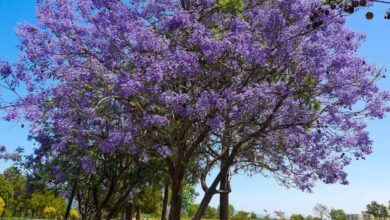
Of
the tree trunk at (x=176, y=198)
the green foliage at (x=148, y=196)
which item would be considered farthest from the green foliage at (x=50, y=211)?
the tree trunk at (x=176, y=198)

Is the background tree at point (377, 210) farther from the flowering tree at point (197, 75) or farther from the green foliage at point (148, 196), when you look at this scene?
the flowering tree at point (197, 75)

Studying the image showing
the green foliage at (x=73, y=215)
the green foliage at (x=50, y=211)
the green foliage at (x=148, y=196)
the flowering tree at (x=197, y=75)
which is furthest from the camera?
the green foliage at (x=73, y=215)

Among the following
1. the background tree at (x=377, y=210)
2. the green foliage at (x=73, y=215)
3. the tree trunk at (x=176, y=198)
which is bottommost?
the tree trunk at (x=176, y=198)

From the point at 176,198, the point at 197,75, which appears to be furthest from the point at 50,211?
the point at 197,75

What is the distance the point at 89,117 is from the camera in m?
14.7

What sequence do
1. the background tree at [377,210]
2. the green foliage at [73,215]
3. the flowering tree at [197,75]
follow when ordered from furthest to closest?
the background tree at [377,210]
the green foliage at [73,215]
the flowering tree at [197,75]

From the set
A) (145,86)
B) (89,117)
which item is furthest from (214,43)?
(89,117)

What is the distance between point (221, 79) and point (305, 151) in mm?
4141

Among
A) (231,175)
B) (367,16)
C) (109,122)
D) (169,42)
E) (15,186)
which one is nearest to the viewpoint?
(367,16)

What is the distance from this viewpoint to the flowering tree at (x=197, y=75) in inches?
522

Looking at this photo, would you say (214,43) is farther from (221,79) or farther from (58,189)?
(58,189)

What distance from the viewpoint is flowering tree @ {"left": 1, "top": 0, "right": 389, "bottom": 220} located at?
522 inches

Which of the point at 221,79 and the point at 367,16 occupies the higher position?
the point at 221,79

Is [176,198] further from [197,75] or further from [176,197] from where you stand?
[197,75]
